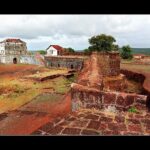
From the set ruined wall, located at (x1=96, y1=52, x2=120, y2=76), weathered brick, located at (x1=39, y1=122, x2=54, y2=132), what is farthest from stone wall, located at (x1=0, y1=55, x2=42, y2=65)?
weathered brick, located at (x1=39, y1=122, x2=54, y2=132)

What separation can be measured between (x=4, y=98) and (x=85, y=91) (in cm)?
1157

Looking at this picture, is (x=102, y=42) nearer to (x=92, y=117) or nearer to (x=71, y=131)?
(x=92, y=117)

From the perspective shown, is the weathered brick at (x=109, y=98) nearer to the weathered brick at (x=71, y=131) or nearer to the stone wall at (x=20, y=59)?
the weathered brick at (x=71, y=131)

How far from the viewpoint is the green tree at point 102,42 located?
4531 centimetres

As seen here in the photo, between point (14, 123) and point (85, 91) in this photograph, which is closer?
point (85, 91)

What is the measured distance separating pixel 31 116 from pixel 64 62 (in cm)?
2312

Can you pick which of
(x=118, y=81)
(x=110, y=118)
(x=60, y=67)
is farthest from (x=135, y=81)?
(x=60, y=67)

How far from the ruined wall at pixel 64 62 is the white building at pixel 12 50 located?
13.4 m

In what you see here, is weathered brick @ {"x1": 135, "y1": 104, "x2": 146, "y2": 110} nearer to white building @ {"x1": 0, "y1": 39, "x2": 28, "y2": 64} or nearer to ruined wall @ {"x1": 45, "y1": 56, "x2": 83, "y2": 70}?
ruined wall @ {"x1": 45, "y1": 56, "x2": 83, "y2": 70}

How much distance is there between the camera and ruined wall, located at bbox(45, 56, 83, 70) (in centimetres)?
3241

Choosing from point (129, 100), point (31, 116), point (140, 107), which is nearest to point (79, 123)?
point (129, 100)

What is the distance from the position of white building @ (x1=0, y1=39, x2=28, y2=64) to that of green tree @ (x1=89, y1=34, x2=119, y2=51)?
1464 cm
